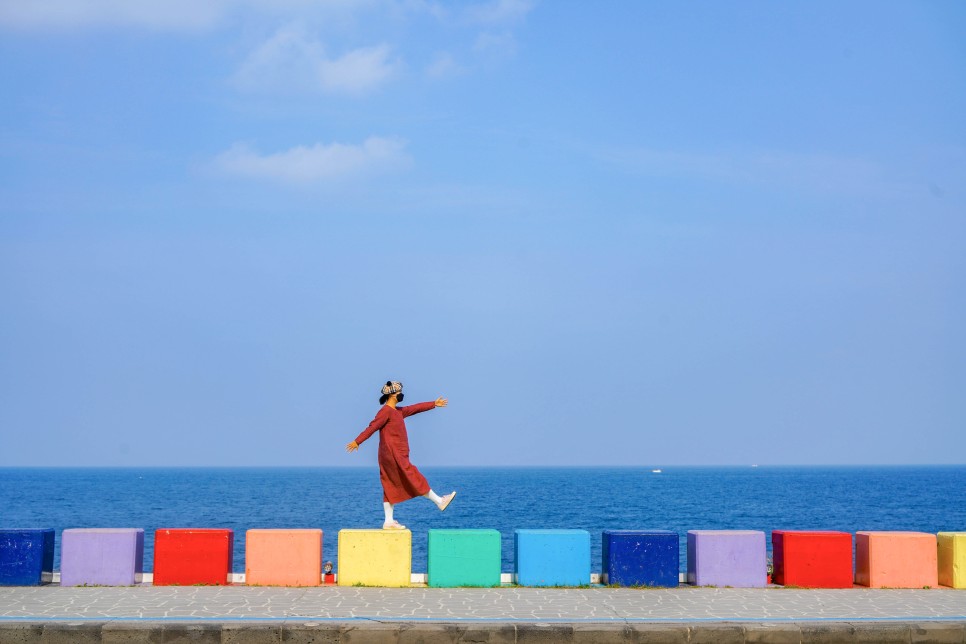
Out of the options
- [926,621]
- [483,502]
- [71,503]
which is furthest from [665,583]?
[71,503]

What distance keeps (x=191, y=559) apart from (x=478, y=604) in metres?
4.40

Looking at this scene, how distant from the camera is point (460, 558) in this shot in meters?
15.4

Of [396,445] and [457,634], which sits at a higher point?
[396,445]

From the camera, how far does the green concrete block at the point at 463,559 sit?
1536 cm

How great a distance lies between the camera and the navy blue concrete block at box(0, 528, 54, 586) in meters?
15.2

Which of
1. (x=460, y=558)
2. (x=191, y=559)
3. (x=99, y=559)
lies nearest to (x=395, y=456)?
(x=460, y=558)

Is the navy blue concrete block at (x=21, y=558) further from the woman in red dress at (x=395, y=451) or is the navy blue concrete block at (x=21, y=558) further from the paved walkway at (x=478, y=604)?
the woman in red dress at (x=395, y=451)

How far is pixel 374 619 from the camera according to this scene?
12.2 meters

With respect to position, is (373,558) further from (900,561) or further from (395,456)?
(900,561)

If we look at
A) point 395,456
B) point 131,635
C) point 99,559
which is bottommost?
point 131,635

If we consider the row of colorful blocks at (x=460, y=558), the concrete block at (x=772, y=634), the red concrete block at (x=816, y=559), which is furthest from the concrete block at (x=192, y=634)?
the red concrete block at (x=816, y=559)

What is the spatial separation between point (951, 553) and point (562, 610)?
618 centimetres

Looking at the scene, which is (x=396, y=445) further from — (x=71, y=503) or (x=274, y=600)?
(x=71, y=503)

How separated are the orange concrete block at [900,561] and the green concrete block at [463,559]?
5.15m
